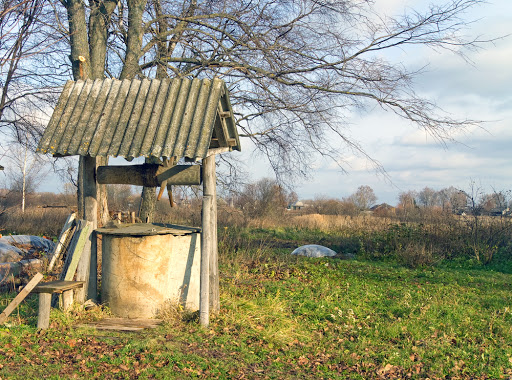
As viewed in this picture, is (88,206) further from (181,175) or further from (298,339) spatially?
(298,339)

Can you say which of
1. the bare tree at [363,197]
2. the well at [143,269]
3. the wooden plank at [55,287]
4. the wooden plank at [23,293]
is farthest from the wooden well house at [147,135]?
the bare tree at [363,197]

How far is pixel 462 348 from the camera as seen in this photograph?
233 inches

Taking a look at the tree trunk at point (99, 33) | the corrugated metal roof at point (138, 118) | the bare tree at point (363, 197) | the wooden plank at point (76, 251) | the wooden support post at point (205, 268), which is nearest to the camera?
the corrugated metal roof at point (138, 118)

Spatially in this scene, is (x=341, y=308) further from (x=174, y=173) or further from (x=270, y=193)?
(x=270, y=193)

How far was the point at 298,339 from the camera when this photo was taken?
6098mm

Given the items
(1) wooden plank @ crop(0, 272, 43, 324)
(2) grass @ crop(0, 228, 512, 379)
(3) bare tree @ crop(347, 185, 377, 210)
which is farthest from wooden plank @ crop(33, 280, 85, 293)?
(3) bare tree @ crop(347, 185, 377, 210)

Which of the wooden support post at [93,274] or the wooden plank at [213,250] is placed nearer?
the wooden plank at [213,250]

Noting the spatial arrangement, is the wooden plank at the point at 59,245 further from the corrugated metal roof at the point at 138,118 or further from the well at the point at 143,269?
the corrugated metal roof at the point at 138,118

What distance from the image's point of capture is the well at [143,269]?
6.31 m

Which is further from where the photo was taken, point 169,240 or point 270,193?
point 270,193

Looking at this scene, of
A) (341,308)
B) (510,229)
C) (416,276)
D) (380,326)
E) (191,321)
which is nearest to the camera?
(191,321)

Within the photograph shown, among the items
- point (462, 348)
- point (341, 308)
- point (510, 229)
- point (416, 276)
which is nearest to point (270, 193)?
point (510, 229)

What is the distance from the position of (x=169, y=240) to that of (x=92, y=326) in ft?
4.91

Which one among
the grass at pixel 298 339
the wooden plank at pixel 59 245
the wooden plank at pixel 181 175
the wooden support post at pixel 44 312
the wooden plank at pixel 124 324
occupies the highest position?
the wooden plank at pixel 181 175
